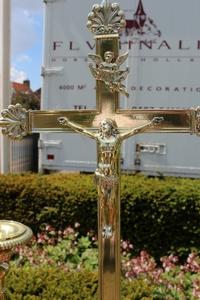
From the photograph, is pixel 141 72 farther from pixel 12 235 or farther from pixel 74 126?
pixel 12 235

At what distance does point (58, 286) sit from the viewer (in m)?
2.83

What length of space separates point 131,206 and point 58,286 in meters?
2.26

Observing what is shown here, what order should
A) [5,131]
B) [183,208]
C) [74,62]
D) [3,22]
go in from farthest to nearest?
1. [3,22]
2. [74,62]
3. [183,208]
4. [5,131]

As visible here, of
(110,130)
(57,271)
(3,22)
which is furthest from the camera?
(3,22)

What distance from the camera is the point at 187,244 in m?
4.98

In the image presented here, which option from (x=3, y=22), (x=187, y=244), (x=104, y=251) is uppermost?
(x=3, y=22)

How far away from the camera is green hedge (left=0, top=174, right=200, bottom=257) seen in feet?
16.2

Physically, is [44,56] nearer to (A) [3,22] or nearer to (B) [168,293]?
(A) [3,22]

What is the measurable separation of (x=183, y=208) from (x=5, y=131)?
3.04 meters

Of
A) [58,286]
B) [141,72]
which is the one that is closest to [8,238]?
[58,286]

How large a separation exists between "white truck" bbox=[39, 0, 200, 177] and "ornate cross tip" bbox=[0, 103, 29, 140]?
3.84m

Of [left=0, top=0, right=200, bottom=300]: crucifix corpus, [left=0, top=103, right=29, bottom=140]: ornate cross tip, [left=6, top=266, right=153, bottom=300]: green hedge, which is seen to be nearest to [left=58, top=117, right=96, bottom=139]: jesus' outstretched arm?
[left=0, top=0, right=200, bottom=300]: crucifix corpus

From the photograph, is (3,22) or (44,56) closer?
(44,56)

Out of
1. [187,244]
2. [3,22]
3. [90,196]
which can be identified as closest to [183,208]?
[187,244]
